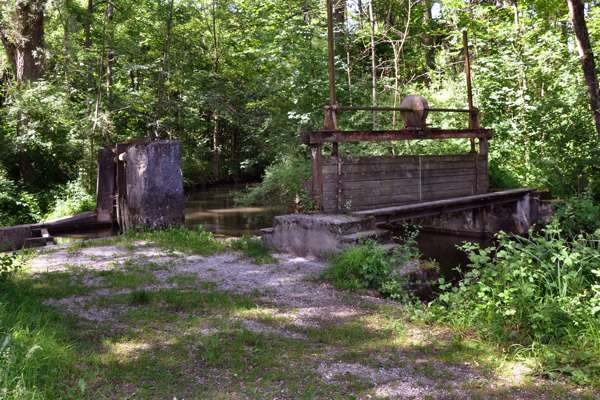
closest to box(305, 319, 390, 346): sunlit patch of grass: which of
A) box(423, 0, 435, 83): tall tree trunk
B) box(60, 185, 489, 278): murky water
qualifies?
box(60, 185, 489, 278): murky water

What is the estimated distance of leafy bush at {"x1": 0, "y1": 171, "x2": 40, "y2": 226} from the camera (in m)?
14.6

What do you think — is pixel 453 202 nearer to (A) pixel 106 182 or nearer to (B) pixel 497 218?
(B) pixel 497 218

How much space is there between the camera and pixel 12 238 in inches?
392

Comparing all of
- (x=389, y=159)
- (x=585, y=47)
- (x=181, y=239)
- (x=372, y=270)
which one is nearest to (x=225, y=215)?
(x=181, y=239)

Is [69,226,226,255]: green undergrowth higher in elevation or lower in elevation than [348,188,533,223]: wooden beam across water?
lower

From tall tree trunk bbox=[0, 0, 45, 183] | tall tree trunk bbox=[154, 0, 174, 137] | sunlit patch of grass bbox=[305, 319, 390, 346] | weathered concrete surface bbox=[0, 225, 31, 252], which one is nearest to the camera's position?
sunlit patch of grass bbox=[305, 319, 390, 346]

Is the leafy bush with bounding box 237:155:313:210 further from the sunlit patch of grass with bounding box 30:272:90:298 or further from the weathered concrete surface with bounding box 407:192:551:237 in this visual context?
the sunlit patch of grass with bounding box 30:272:90:298

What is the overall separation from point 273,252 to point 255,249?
13.1 inches

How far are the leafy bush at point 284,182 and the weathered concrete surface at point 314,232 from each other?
505cm

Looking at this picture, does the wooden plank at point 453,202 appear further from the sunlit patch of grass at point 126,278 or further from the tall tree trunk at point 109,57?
the tall tree trunk at point 109,57

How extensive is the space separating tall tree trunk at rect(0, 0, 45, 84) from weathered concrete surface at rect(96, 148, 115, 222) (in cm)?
686

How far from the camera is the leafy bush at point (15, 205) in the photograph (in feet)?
48.0

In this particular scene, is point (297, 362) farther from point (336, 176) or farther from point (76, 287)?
point (336, 176)

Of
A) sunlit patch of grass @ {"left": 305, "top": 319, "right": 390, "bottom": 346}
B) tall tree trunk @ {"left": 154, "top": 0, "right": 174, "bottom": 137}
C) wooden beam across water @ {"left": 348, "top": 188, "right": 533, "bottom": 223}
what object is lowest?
sunlit patch of grass @ {"left": 305, "top": 319, "right": 390, "bottom": 346}
